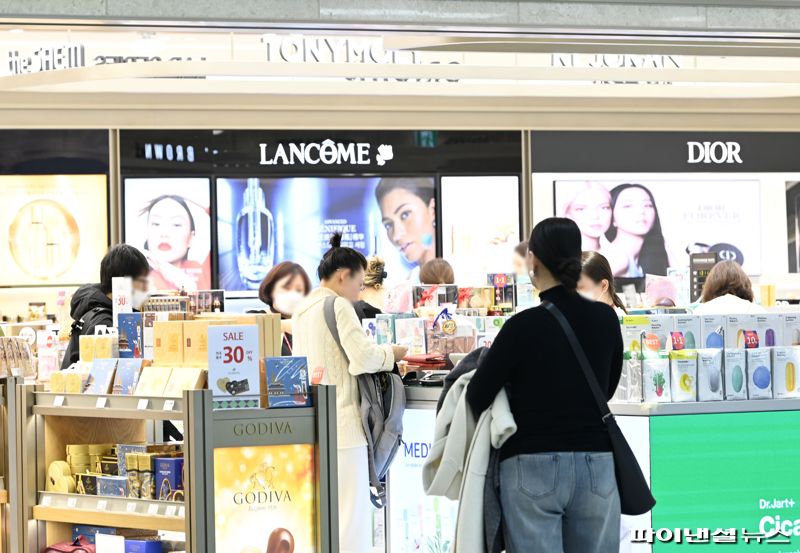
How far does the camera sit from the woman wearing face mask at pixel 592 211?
37.2ft

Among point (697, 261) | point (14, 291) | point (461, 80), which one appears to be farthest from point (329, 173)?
point (697, 261)

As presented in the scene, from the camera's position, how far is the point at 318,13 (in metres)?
5.38

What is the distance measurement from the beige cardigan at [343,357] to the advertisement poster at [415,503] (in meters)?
0.24

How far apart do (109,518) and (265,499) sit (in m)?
0.61

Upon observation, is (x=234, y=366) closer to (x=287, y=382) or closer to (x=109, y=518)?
(x=287, y=382)

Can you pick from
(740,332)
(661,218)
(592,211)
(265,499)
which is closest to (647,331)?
(740,332)

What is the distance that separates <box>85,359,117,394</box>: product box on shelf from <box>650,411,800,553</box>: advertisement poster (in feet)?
7.13

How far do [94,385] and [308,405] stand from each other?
A: 0.90m

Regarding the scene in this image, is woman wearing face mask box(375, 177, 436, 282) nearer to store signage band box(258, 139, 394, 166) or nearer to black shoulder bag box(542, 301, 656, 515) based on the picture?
store signage band box(258, 139, 394, 166)

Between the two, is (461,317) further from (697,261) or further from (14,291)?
(14,291)

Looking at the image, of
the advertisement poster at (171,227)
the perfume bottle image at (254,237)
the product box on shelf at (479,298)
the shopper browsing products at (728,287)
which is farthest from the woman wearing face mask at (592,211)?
the product box on shelf at (479,298)

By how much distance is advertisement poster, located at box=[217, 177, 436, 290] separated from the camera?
1059 centimetres

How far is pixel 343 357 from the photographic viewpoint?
5285mm

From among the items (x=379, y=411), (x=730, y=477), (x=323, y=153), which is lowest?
(x=730, y=477)
